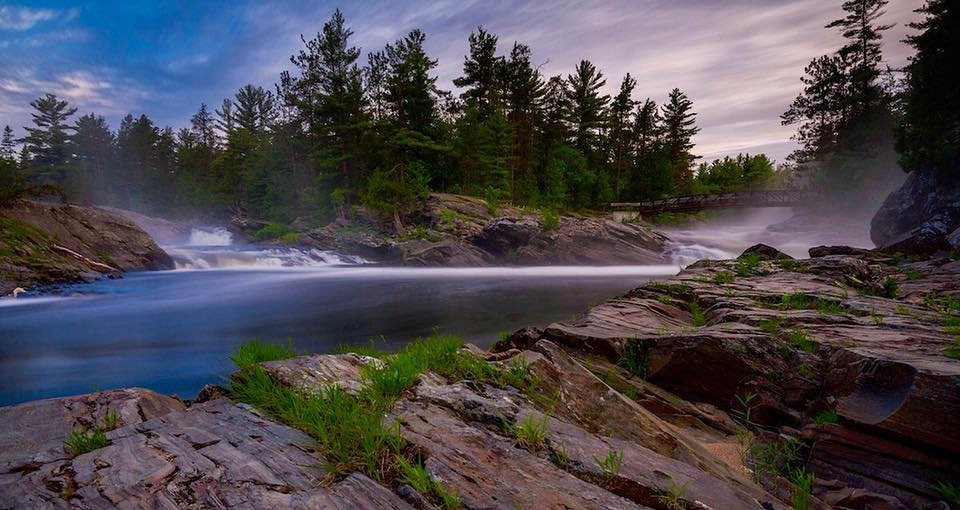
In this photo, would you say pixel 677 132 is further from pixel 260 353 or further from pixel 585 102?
pixel 260 353

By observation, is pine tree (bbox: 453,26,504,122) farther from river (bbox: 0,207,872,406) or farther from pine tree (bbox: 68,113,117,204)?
pine tree (bbox: 68,113,117,204)

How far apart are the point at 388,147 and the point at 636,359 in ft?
102

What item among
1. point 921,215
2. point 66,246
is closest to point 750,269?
point 921,215

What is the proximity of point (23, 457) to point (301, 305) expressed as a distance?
1436 cm

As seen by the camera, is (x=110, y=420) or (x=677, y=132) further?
(x=677, y=132)

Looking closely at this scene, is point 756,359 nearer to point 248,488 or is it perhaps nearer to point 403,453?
point 403,453

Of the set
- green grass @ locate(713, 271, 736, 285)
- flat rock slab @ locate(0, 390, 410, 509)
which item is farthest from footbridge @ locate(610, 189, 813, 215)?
flat rock slab @ locate(0, 390, 410, 509)

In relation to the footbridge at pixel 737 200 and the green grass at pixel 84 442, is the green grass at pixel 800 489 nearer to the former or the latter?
the green grass at pixel 84 442

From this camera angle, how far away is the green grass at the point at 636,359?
5828 mm

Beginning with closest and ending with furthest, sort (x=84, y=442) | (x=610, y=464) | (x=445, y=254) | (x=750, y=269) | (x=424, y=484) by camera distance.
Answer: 1. (x=424, y=484)
2. (x=610, y=464)
3. (x=84, y=442)
4. (x=750, y=269)
5. (x=445, y=254)

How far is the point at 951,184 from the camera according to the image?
65.2 feet

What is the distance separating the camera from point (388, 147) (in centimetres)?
3353

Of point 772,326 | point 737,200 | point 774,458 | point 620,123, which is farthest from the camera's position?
point 620,123

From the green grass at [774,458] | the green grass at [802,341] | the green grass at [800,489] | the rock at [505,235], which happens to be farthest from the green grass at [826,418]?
the rock at [505,235]
